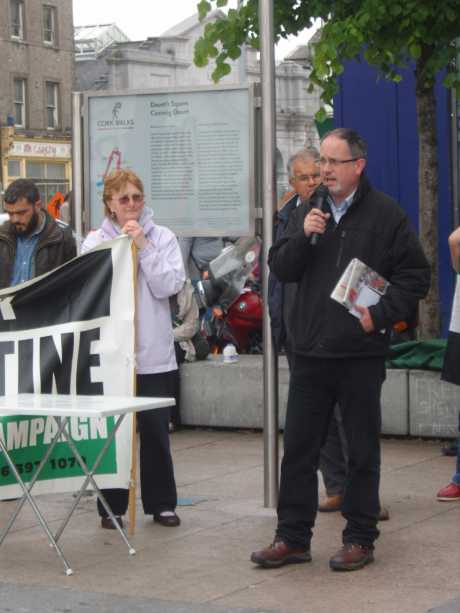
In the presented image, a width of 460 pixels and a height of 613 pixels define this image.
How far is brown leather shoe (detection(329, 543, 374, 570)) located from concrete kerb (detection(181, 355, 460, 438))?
3.47 meters

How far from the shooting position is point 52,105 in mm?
58500

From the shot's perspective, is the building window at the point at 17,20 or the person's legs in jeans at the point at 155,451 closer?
the person's legs in jeans at the point at 155,451

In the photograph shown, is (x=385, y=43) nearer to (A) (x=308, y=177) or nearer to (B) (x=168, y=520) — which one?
(A) (x=308, y=177)

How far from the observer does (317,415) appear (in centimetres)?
670

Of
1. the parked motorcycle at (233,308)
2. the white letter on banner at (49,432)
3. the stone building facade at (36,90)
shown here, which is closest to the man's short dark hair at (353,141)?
the white letter on banner at (49,432)

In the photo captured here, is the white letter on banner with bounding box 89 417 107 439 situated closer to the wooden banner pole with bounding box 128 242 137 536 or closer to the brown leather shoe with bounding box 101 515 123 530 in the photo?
the wooden banner pole with bounding box 128 242 137 536

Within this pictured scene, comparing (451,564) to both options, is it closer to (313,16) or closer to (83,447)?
(83,447)

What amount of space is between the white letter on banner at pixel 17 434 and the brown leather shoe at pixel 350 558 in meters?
1.74

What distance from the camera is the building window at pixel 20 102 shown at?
5638 cm

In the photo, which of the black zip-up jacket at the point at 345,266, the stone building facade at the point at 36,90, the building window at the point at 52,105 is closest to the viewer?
the black zip-up jacket at the point at 345,266

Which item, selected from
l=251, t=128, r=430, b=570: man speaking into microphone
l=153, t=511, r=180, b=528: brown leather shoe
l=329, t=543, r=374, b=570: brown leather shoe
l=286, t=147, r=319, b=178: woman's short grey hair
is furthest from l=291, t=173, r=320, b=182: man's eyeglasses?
l=329, t=543, r=374, b=570: brown leather shoe

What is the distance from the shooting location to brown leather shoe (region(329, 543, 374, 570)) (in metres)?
6.52

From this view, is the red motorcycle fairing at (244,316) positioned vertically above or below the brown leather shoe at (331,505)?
above

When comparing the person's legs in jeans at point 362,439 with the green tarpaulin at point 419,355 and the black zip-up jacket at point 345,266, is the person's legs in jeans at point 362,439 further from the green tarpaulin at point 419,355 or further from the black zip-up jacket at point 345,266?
the green tarpaulin at point 419,355
